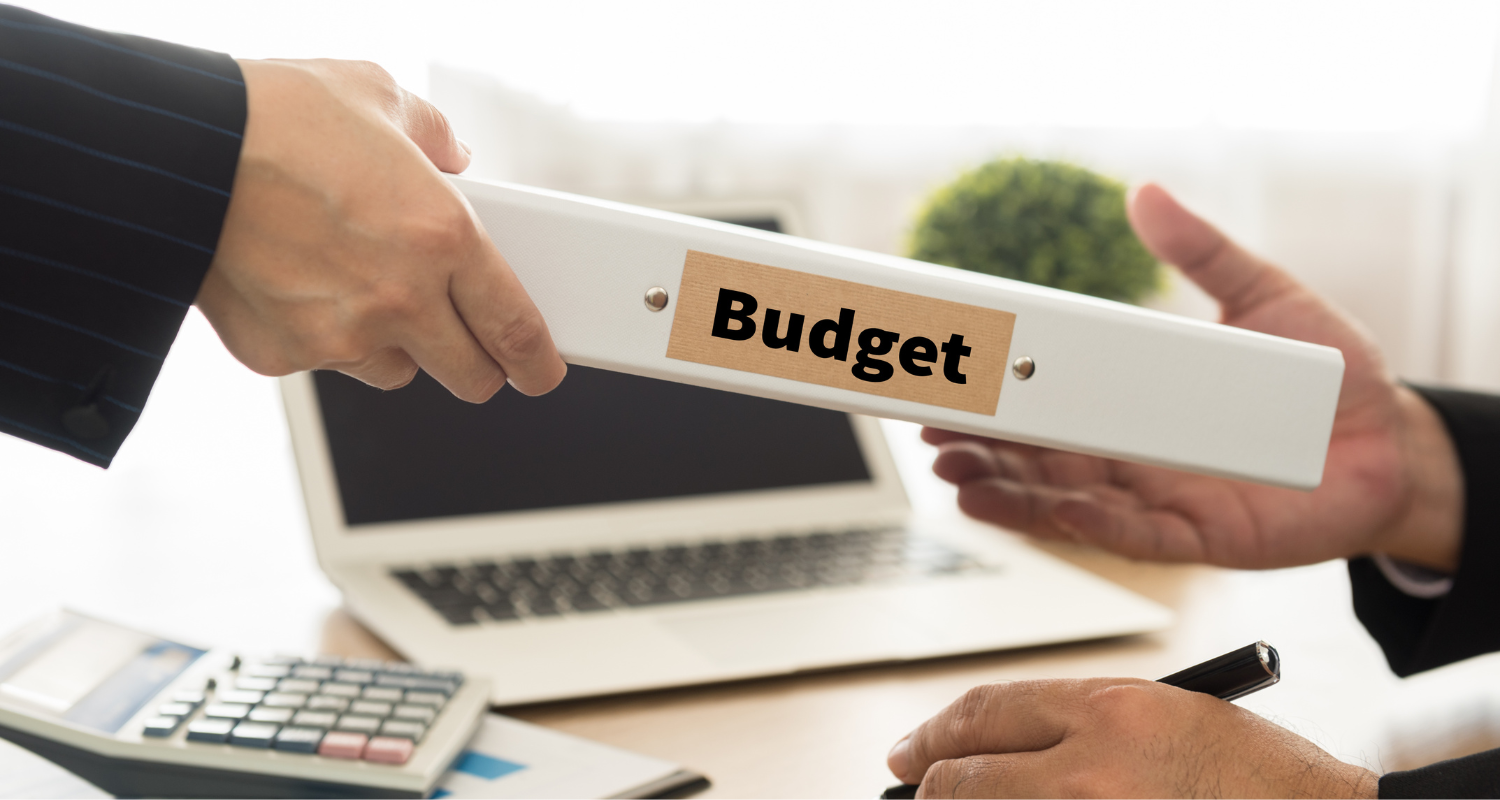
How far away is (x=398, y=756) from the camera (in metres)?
0.44

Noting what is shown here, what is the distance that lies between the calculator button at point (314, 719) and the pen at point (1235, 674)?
1.09 ft

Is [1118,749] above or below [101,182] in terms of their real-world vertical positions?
below

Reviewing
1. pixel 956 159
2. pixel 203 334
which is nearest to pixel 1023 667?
pixel 203 334

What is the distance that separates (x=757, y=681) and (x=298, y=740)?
24 cm

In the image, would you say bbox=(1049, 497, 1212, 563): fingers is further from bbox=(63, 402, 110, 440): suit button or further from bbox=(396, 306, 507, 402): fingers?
bbox=(63, 402, 110, 440): suit button

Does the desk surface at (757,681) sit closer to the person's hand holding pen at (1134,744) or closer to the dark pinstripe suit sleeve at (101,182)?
the person's hand holding pen at (1134,744)

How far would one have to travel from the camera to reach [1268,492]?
2.37ft

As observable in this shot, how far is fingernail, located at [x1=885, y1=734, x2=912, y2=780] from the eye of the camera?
438 millimetres

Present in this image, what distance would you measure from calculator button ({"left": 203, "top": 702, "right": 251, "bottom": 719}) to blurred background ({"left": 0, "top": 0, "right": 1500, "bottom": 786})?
2.69ft

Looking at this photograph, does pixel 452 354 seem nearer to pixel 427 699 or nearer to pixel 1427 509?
pixel 427 699

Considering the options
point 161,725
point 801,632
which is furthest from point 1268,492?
point 161,725

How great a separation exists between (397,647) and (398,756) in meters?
0.17

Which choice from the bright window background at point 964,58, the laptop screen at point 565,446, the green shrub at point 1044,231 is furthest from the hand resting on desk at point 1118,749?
the bright window background at point 964,58

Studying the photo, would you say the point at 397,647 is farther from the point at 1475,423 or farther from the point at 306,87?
the point at 1475,423
